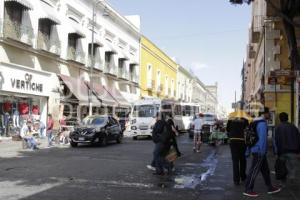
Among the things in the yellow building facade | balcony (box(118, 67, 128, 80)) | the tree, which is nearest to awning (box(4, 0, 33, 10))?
the tree

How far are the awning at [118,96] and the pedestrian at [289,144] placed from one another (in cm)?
3203

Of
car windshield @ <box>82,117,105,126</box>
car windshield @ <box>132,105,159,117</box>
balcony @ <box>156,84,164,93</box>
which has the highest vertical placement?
balcony @ <box>156,84,164,93</box>

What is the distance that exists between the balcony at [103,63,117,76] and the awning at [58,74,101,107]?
16.8ft

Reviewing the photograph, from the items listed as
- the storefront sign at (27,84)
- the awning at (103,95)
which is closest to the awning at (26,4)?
the storefront sign at (27,84)

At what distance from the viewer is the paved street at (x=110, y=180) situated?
9.89m

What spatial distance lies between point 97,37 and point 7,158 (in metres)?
24.9

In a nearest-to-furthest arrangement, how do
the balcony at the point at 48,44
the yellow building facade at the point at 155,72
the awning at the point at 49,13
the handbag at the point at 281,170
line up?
the handbag at the point at 281,170 < the balcony at the point at 48,44 < the awning at the point at 49,13 < the yellow building facade at the point at 155,72

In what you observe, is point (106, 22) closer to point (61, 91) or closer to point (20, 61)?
point (61, 91)

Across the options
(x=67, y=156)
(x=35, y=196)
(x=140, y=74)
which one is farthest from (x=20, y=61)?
(x=140, y=74)

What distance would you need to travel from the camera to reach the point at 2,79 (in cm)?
2547

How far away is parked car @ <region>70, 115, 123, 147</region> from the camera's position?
23375mm

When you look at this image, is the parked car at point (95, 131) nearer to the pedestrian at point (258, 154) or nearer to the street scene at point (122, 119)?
the street scene at point (122, 119)

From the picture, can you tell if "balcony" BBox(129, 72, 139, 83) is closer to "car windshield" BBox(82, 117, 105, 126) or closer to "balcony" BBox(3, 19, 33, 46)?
"balcony" BBox(3, 19, 33, 46)

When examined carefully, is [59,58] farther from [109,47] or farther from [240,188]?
[240,188]
